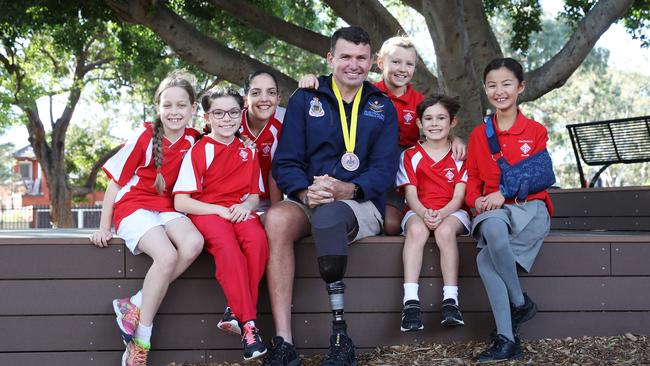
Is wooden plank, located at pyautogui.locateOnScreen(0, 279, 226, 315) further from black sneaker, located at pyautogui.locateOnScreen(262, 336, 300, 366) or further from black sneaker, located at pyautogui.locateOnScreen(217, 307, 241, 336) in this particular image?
black sneaker, located at pyautogui.locateOnScreen(262, 336, 300, 366)

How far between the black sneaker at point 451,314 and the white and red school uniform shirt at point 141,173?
1.69 meters

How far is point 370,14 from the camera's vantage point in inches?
357

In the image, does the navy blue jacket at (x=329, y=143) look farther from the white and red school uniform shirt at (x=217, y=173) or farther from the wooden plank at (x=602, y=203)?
the wooden plank at (x=602, y=203)

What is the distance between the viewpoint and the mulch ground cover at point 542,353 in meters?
4.14

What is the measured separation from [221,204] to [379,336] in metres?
1.23

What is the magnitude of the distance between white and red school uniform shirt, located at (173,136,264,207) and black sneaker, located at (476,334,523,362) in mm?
1639

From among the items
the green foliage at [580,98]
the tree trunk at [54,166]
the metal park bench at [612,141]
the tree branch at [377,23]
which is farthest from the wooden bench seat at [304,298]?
Answer: the green foliage at [580,98]

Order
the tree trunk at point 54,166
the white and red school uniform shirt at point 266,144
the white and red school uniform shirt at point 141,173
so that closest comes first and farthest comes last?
1. the white and red school uniform shirt at point 141,173
2. the white and red school uniform shirt at point 266,144
3. the tree trunk at point 54,166

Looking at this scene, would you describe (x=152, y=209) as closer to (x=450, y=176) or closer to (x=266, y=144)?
(x=266, y=144)

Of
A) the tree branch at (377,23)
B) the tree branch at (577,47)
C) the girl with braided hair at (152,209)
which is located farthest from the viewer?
the tree branch at (377,23)

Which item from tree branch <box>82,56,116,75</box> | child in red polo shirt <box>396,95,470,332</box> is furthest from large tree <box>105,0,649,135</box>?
tree branch <box>82,56,116,75</box>

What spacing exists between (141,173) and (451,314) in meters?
1.99

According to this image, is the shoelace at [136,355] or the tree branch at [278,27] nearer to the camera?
the shoelace at [136,355]

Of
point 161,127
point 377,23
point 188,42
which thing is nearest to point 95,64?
point 188,42
